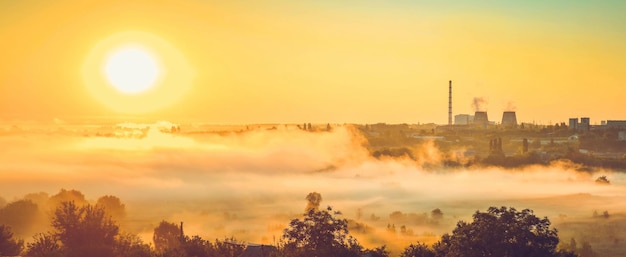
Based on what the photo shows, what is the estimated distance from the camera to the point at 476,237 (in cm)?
4588

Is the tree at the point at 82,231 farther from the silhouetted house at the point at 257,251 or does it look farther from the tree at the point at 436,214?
the tree at the point at 436,214

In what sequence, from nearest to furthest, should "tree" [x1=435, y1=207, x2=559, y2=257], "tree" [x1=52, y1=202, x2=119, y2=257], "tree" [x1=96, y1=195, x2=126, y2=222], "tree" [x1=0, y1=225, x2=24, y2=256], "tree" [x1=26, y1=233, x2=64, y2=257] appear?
"tree" [x1=435, y1=207, x2=559, y2=257] < "tree" [x1=26, y1=233, x2=64, y2=257] < "tree" [x1=52, y1=202, x2=119, y2=257] < "tree" [x1=0, y1=225, x2=24, y2=256] < "tree" [x1=96, y1=195, x2=126, y2=222]

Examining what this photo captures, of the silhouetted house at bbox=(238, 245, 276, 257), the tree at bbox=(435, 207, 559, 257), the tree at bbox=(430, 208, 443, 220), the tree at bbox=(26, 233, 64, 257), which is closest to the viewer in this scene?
the tree at bbox=(435, 207, 559, 257)

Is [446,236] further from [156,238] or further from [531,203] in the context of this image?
[531,203]

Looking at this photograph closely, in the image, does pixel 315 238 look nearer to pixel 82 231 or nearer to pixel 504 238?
pixel 504 238

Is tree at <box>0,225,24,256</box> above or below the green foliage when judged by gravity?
below

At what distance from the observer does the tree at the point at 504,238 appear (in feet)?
149

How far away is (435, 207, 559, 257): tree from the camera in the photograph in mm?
45438

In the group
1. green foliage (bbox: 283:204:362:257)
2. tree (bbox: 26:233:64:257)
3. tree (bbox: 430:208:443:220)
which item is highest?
green foliage (bbox: 283:204:362:257)

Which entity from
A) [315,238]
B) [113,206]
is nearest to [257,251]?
[315,238]

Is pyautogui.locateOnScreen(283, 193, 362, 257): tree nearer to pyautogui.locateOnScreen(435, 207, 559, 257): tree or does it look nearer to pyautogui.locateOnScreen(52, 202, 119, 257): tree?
pyautogui.locateOnScreen(435, 207, 559, 257): tree

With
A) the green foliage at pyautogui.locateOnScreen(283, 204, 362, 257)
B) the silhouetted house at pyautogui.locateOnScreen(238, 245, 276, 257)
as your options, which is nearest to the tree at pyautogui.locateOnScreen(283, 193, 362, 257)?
the green foliage at pyautogui.locateOnScreen(283, 204, 362, 257)

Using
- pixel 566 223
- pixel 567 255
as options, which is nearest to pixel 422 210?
pixel 566 223

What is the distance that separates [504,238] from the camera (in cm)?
4556
